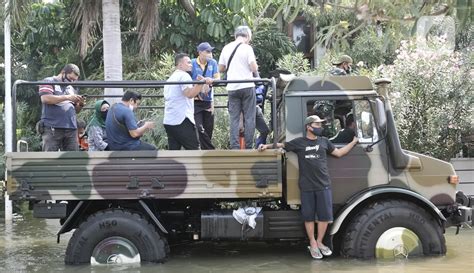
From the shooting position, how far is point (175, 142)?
7.47m

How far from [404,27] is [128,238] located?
4406 mm

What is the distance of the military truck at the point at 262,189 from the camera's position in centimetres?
681

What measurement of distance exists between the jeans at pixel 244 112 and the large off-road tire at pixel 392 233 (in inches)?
65.2

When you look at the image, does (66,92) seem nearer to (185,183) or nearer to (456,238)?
(185,183)

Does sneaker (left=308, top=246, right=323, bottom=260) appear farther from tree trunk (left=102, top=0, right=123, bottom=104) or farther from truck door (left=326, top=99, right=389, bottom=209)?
tree trunk (left=102, top=0, right=123, bottom=104)

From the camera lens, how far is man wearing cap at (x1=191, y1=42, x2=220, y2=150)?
777cm

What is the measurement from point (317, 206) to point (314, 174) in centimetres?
37

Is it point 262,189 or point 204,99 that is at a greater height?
point 204,99

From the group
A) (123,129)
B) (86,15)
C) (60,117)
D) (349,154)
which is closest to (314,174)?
(349,154)

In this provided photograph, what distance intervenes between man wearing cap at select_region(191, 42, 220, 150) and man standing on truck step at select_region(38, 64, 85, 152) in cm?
149

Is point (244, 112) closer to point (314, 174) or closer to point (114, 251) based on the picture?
point (314, 174)

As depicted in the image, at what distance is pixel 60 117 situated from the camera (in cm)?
736

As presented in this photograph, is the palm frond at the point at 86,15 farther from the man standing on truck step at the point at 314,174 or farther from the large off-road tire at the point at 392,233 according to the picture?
the large off-road tire at the point at 392,233

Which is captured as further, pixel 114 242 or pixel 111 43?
pixel 111 43
